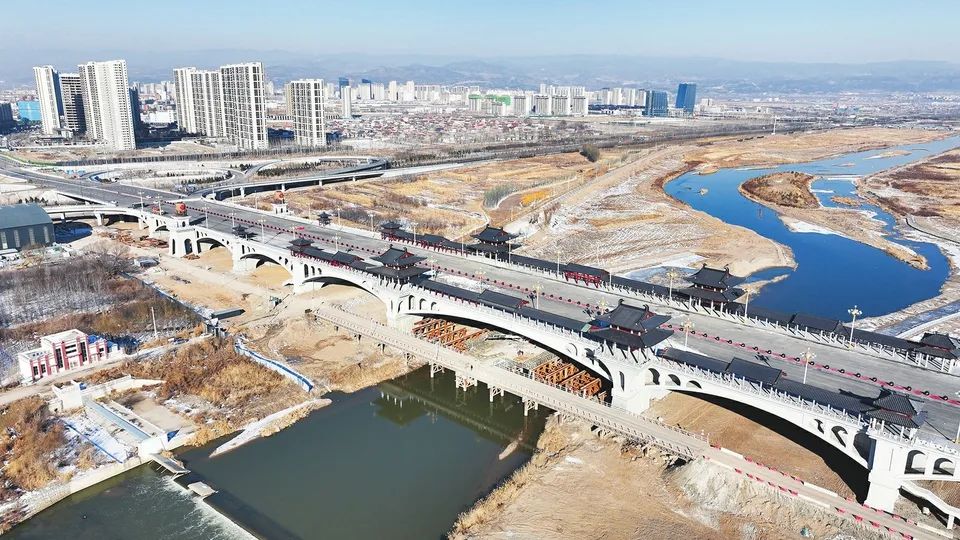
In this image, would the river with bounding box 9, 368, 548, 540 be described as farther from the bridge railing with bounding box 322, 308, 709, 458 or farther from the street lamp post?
the street lamp post

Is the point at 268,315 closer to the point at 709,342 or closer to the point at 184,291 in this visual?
the point at 184,291

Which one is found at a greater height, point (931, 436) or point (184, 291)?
point (931, 436)

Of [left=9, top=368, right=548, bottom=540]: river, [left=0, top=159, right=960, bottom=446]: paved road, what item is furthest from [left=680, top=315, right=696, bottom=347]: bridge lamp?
[left=9, top=368, right=548, bottom=540]: river

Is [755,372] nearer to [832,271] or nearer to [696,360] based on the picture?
[696,360]

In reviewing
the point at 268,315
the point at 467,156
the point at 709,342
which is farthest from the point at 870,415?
the point at 467,156

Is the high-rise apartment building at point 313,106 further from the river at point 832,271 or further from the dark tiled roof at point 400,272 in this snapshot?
the dark tiled roof at point 400,272

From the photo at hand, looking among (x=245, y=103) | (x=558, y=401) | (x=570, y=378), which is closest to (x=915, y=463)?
(x=558, y=401)

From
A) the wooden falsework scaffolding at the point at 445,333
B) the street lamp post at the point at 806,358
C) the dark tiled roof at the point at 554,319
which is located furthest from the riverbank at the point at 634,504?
the wooden falsework scaffolding at the point at 445,333
